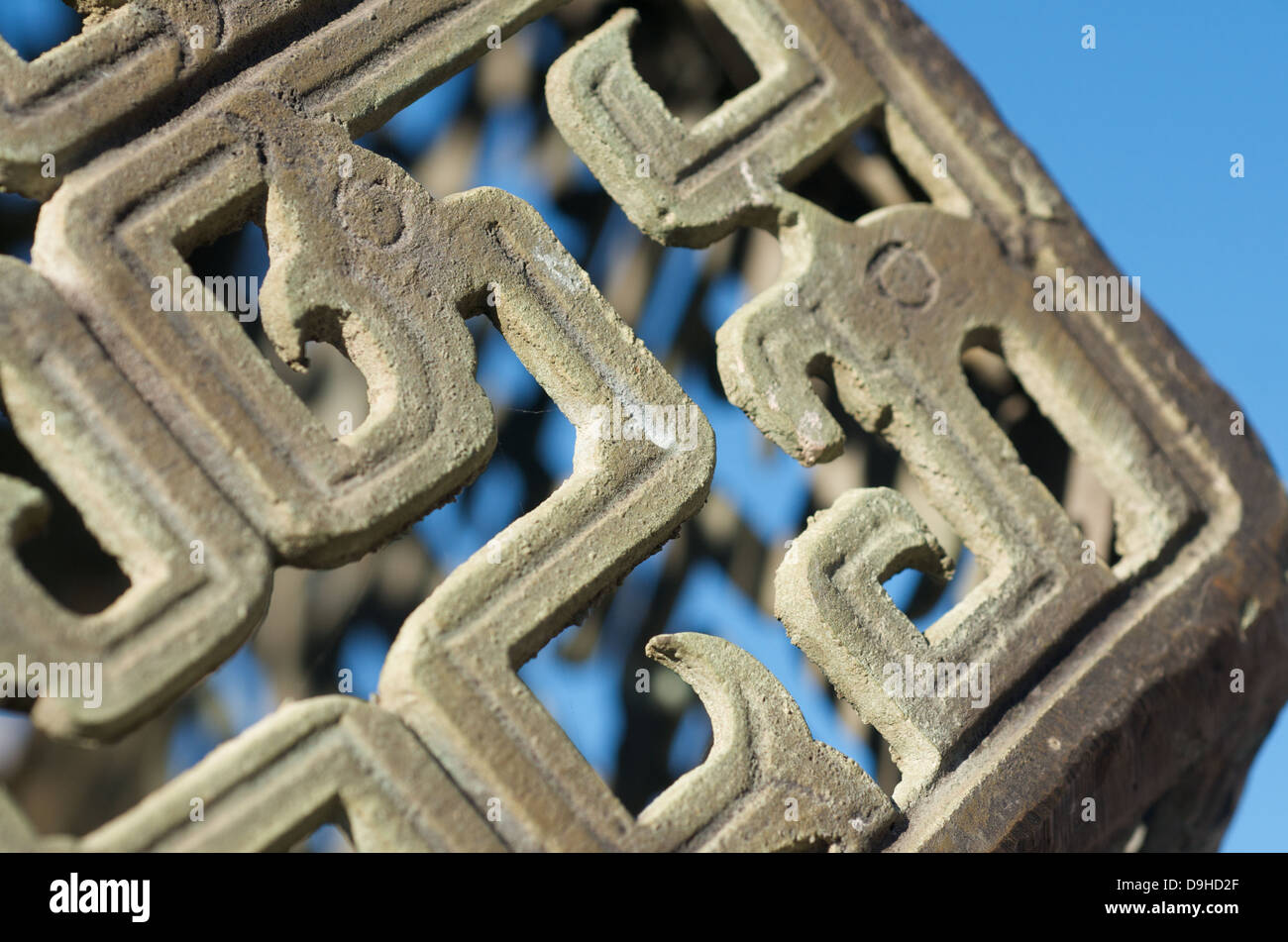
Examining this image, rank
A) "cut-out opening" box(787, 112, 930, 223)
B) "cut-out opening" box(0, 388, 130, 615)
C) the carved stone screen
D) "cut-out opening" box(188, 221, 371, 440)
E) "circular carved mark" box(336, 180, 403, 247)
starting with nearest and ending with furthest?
the carved stone screen < "circular carved mark" box(336, 180, 403, 247) < "cut-out opening" box(0, 388, 130, 615) < "cut-out opening" box(188, 221, 371, 440) < "cut-out opening" box(787, 112, 930, 223)

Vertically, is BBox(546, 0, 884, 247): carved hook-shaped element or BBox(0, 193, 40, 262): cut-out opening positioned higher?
BBox(0, 193, 40, 262): cut-out opening

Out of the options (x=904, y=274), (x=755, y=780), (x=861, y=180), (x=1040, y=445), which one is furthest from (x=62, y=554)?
(x=1040, y=445)

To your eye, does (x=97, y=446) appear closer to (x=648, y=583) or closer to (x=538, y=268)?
(x=538, y=268)

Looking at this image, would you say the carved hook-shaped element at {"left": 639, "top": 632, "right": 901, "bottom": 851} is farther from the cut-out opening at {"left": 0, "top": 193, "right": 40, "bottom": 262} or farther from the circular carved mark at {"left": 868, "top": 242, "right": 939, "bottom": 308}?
the cut-out opening at {"left": 0, "top": 193, "right": 40, "bottom": 262}

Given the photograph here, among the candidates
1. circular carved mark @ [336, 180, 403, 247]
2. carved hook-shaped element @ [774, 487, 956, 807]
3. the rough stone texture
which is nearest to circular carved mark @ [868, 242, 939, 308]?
the rough stone texture

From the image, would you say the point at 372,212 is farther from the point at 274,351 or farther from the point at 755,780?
the point at 755,780

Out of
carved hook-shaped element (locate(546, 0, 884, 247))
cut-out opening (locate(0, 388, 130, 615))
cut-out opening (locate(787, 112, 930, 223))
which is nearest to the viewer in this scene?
carved hook-shaped element (locate(546, 0, 884, 247))

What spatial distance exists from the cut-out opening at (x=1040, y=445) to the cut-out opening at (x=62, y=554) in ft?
3.97

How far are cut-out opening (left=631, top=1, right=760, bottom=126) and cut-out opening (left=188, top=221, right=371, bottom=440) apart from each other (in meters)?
0.59

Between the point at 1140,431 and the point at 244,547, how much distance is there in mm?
1051

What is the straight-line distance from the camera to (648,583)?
68.9 inches

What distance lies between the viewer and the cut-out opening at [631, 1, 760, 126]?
63.9 inches

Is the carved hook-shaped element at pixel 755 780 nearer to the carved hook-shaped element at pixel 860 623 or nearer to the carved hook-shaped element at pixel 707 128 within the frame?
the carved hook-shaped element at pixel 860 623
